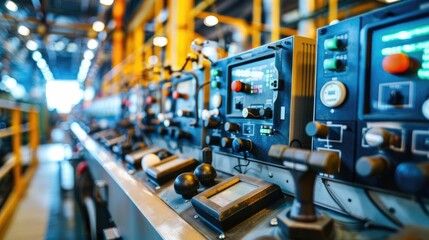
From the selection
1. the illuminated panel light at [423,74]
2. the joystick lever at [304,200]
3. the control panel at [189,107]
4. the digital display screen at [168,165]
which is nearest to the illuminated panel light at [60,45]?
the control panel at [189,107]

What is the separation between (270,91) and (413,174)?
20.3 inches

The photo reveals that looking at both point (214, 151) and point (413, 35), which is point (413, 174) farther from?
point (214, 151)

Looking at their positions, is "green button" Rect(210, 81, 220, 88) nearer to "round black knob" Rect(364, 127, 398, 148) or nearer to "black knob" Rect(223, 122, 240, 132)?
"black knob" Rect(223, 122, 240, 132)

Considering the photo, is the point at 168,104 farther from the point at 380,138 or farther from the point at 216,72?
the point at 380,138

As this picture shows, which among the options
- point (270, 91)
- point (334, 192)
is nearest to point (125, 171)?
point (270, 91)

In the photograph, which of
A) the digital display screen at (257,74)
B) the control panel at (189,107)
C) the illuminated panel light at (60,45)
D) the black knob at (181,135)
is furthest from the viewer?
the illuminated panel light at (60,45)

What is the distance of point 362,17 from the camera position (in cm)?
68

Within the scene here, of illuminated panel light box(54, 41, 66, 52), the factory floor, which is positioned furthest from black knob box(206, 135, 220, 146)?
illuminated panel light box(54, 41, 66, 52)

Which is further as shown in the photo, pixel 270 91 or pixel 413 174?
pixel 270 91

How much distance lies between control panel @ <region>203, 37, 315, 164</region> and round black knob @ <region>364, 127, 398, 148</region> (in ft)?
0.92

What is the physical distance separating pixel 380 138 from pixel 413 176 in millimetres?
101

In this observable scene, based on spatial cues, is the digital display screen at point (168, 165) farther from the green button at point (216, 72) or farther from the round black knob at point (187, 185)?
the green button at point (216, 72)

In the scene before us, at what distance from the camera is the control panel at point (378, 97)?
556mm

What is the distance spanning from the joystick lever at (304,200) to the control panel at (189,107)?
2.67 ft
